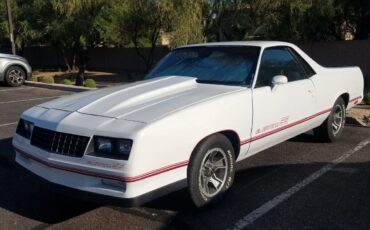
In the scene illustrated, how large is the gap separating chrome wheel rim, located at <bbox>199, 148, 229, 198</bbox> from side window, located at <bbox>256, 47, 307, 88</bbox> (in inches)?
37.3

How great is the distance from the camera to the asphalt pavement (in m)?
4.04

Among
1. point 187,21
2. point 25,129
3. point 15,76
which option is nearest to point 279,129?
point 25,129

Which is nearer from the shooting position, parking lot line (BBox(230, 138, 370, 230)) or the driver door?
parking lot line (BBox(230, 138, 370, 230))

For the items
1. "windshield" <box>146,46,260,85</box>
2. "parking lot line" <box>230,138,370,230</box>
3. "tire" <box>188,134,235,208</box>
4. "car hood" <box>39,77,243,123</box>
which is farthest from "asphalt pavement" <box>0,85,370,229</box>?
"windshield" <box>146,46,260,85</box>

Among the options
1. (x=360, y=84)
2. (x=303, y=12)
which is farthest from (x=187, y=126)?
(x=303, y=12)

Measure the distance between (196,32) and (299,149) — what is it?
11.2m

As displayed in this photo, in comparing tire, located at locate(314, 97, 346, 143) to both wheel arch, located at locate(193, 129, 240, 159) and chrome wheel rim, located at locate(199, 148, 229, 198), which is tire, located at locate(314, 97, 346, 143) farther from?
chrome wheel rim, located at locate(199, 148, 229, 198)

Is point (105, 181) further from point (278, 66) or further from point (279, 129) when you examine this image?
point (278, 66)

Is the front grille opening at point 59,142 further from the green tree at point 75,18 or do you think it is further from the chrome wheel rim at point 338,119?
the green tree at point 75,18

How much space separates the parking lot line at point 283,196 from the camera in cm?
403

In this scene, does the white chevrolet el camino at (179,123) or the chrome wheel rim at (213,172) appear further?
the chrome wheel rim at (213,172)

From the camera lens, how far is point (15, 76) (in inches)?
641

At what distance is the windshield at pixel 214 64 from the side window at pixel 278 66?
13 cm

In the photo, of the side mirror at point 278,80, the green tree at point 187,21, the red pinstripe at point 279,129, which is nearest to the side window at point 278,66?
the side mirror at point 278,80
